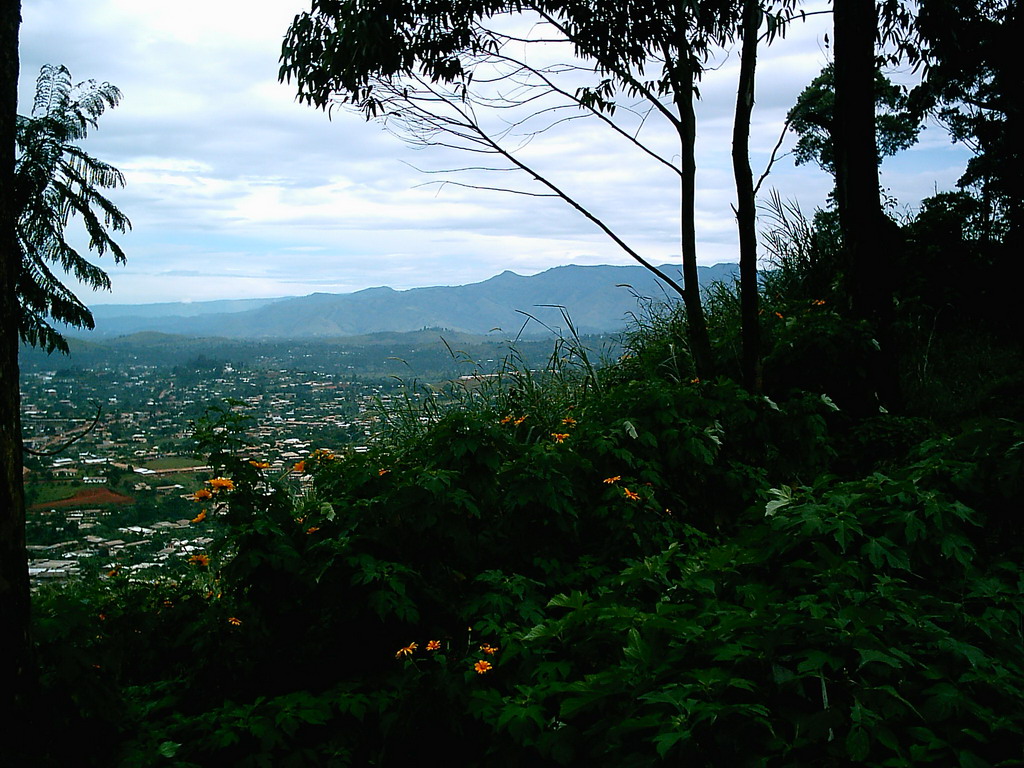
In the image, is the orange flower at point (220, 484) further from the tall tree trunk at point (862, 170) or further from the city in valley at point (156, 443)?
the tall tree trunk at point (862, 170)

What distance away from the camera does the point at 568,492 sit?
300cm

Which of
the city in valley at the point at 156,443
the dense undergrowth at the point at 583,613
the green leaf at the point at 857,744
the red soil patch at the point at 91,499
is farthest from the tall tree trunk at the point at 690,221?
the red soil patch at the point at 91,499

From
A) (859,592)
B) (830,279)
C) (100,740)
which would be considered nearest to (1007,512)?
(859,592)

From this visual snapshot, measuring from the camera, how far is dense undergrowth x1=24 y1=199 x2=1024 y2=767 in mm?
1562

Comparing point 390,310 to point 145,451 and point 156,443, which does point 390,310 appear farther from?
point 145,451

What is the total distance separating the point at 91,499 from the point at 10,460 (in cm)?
945

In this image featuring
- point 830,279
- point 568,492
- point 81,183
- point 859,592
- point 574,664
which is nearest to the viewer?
point 859,592

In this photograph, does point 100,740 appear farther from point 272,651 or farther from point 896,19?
point 896,19

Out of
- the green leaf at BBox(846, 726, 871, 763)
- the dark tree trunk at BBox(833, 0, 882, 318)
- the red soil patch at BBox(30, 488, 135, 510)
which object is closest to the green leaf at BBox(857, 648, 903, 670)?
the green leaf at BBox(846, 726, 871, 763)

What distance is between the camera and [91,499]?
34.3 ft

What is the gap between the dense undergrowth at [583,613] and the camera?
1.56m

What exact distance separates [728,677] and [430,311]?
91.5 metres

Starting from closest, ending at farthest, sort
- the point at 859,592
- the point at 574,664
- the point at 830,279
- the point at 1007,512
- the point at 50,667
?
the point at 859,592, the point at 574,664, the point at 50,667, the point at 1007,512, the point at 830,279

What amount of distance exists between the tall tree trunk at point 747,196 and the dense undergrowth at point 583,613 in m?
0.75
